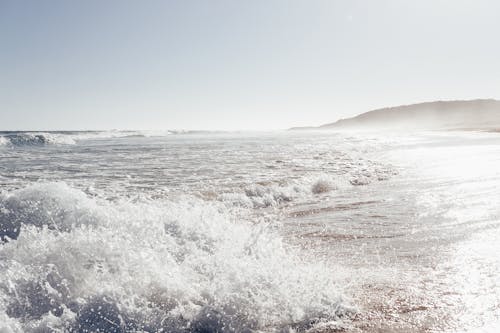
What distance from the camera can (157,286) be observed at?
12.7ft

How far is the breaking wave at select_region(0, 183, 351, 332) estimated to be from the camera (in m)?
3.45

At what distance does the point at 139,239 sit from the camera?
520cm

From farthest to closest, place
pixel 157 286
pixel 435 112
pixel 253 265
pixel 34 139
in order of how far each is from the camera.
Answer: pixel 435 112 → pixel 34 139 → pixel 253 265 → pixel 157 286

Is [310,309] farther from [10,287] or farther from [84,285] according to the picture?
[10,287]

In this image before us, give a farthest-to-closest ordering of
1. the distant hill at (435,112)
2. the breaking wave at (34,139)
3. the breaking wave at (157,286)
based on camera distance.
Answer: the distant hill at (435,112)
the breaking wave at (34,139)
the breaking wave at (157,286)

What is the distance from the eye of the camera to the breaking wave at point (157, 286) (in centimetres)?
345

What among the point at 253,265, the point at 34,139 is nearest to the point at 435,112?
the point at 34,139

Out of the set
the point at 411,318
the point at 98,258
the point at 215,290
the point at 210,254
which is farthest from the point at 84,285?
the point at 411,318

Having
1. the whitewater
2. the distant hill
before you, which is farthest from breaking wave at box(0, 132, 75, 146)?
the distant hill

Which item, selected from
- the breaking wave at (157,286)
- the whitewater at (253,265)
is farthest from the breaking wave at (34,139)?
the breaking wave at (157,286)

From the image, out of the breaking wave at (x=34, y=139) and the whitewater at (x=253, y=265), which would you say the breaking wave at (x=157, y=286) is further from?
the breaking wave at (x=34, y=139)

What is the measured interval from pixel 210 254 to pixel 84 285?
5.50 feet

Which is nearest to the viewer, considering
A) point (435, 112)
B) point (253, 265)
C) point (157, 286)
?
point (157, 286)

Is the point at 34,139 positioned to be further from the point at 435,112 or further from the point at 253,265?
the point at 435,112
